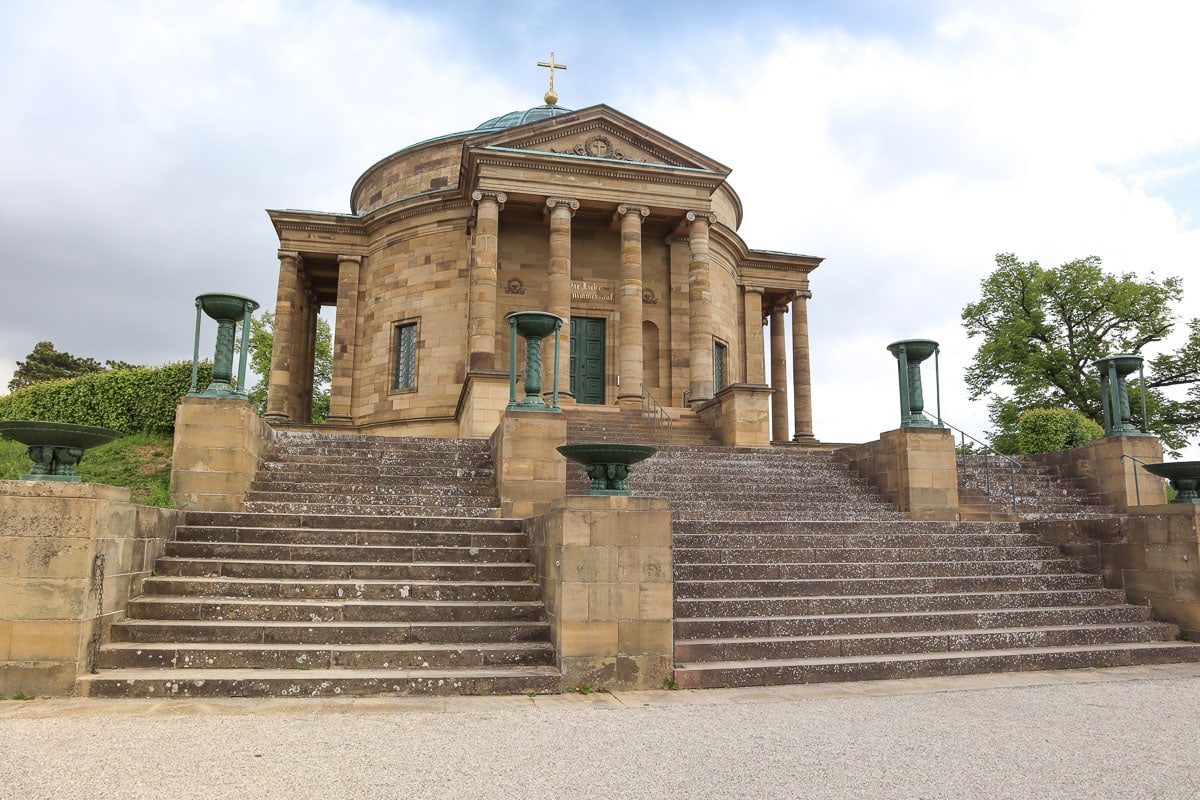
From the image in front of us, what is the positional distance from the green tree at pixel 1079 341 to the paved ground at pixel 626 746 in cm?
2731

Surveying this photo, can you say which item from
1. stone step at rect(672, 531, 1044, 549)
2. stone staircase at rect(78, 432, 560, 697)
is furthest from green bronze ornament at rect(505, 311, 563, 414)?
stone step at rect(672, 531, 1044, 549)

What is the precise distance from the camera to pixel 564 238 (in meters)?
19.6

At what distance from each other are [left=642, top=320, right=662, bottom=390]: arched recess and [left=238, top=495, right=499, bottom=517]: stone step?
1212cm

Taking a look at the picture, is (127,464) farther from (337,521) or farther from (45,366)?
(45,366)

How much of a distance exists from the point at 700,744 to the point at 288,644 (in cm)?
391

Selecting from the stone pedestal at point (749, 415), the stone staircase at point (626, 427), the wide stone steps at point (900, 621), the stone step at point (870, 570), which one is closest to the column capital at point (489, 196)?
the stone staircase at point (626, 427)

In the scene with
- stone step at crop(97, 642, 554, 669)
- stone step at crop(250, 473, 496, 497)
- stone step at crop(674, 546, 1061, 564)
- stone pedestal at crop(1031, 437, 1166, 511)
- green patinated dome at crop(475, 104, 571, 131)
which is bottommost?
stone step at crop(97, 642, 554, 669)

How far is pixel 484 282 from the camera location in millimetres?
19172

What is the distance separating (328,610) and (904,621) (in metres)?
5.88

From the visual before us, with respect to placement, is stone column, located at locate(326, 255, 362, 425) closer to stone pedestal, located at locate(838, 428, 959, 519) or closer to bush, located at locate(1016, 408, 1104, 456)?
stone pedestal, located at locate(838, 428, 959, 519)

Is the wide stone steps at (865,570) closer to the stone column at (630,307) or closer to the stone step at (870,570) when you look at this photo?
the stone step at (870,570)

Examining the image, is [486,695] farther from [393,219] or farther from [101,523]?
[393,219]

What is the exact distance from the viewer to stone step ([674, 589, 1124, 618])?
7.85 meters

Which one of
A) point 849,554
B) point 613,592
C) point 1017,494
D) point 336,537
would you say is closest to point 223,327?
point 336,537
